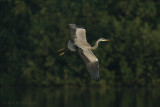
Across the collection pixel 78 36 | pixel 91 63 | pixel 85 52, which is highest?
pixel 78 36

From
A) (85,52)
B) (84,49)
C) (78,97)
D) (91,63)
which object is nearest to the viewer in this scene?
(91,63)

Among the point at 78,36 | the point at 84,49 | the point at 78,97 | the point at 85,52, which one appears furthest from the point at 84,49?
the point at 78,97

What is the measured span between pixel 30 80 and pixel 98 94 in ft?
15.0

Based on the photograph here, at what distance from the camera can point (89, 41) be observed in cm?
2752

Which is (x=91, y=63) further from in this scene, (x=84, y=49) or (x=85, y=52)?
(x=84, y=49)

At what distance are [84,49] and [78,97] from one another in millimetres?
7988

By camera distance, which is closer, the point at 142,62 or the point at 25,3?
the point at 142,62

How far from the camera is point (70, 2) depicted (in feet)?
Answer: 96.9

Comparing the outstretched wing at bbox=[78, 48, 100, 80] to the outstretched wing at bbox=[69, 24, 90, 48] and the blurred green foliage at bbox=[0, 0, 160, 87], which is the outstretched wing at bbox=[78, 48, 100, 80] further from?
the blurred green foliage at bbox=[0, 0, 160, 87]

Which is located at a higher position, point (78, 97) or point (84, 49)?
point (84, 49)

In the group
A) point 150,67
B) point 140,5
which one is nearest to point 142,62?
point 150,67

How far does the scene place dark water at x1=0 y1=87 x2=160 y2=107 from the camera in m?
21.9

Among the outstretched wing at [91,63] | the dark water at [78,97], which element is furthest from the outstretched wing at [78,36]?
the dark water at [78,97]

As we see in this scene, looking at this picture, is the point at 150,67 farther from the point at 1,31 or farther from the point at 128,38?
the point at 1,31
